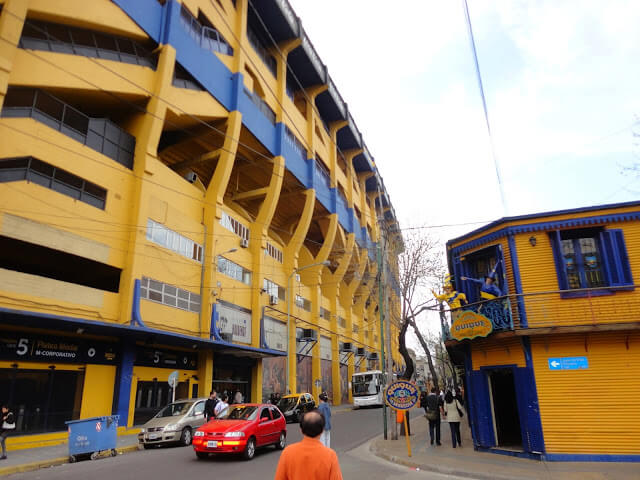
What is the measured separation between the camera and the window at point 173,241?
21.7 meters

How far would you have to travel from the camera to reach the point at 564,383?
1187 centimetres

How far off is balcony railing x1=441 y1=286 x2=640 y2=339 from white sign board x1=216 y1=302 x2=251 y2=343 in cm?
1712

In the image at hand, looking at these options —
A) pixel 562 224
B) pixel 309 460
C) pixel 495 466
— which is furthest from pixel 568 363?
pixel 309 460

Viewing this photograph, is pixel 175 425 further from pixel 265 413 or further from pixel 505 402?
Result: pixel 505 402

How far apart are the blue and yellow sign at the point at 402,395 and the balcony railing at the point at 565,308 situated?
2.97m

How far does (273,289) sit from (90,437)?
69.8 feet

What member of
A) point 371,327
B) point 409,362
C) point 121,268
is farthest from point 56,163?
point 371,327

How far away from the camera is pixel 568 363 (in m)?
12.0

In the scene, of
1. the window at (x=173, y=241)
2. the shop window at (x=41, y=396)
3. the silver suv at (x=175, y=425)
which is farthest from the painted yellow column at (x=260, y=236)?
the silver suv at (x=175, y=425)

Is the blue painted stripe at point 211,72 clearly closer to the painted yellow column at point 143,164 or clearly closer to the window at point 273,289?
the painted yellow column at point 143,164

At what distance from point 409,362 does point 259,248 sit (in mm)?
12480

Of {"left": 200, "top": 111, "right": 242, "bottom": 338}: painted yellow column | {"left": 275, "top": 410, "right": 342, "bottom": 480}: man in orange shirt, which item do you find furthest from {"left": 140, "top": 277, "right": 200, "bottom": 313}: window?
{"left": 275, "top": 410, "right": 342, "bottom": 480}: man in orange shirt

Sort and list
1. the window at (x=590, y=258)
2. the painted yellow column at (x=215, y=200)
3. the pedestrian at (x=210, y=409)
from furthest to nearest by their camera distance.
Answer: the painted yellow column at (x=215, y=200), the pedestrian at (x=210, y=409), the window at (x=590, y=258)

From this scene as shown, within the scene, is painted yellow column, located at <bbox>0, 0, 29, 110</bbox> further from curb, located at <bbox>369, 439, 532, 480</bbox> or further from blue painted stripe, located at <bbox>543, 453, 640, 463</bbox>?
blue painted stripe, located at <bbox>543, 453, 640, 463</bbox>
